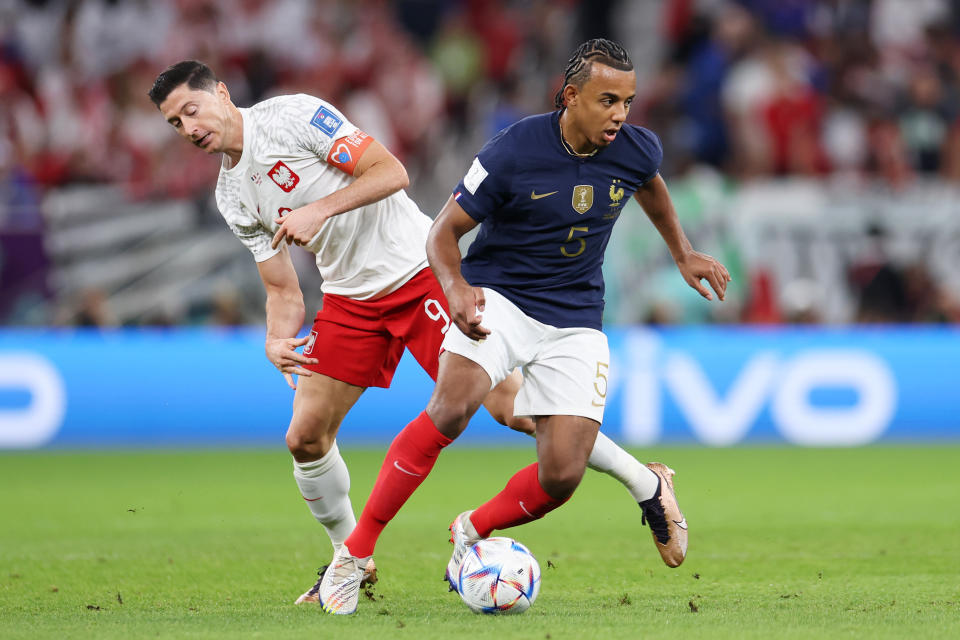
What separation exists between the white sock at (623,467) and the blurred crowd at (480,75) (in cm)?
756

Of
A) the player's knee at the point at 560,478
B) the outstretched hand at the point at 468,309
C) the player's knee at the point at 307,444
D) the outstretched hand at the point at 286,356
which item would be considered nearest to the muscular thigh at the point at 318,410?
the player's knee at the point at 307,444

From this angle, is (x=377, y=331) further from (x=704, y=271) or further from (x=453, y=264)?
(x=704, y=271)

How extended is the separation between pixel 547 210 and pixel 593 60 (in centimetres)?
58

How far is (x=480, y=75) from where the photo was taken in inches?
607

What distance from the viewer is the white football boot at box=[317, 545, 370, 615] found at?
4969 mm

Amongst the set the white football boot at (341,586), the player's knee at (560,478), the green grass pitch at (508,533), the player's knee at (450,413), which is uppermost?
the player's knee at (450,413)

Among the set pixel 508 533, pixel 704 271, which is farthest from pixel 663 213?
pixel 508 533

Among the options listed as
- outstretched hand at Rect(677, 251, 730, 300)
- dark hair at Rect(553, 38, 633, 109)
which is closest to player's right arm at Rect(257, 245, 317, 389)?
dark hair at Rect(553, 38, 633, 109)

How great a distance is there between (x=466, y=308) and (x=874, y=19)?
12392 millimetres

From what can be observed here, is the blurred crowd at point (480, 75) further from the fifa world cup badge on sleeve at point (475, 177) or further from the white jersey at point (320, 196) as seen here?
the fifa world cup badge on sleeve at point (475, 177)

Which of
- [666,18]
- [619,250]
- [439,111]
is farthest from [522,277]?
[666,18]

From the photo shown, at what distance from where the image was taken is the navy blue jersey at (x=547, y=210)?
5.05 m

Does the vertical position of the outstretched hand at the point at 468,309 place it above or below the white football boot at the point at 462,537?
above

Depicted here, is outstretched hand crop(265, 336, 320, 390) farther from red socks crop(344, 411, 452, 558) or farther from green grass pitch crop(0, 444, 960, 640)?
green grass pitch crop(0, 444, 960, 640)
